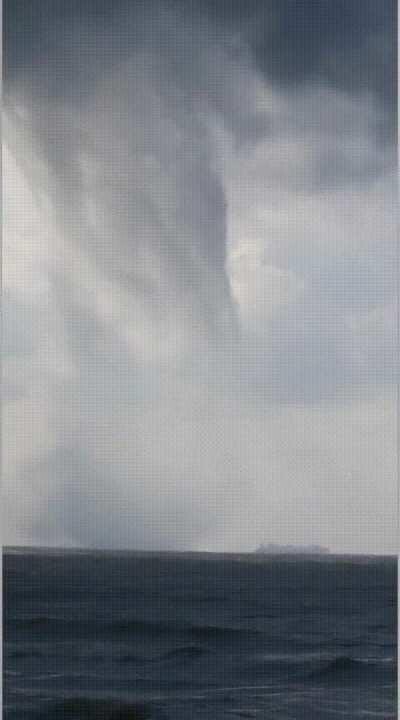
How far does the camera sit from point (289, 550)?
240 cm

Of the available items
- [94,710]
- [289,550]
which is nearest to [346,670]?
[289,550]

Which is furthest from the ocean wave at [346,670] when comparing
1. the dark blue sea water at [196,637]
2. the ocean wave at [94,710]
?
the ocean wave at [94,710]

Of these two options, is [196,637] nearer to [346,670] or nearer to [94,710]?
[346,670]

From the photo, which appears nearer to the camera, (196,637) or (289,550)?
(289,550)

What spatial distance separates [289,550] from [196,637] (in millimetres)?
888

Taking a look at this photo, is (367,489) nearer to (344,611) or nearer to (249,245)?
(249,245)

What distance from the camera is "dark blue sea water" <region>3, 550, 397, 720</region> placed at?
230 centimetres

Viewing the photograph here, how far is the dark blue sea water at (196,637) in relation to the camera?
2.30 metres

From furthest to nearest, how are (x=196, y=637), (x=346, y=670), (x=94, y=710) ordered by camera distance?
(x=196, y=637), (x=346, y=670), (x=94, y=710)

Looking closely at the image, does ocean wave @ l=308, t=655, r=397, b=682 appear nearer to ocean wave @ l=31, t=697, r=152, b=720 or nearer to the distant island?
the distant island

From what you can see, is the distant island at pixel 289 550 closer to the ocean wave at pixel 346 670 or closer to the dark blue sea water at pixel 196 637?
the dark blue sea water at pixel 196 637

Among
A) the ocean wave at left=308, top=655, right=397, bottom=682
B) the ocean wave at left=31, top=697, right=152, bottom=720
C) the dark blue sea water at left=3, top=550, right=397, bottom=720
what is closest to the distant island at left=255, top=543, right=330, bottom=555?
the dark blue sea water at left=3, top=550, right=397, bottom=720

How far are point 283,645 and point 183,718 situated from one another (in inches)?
25.9

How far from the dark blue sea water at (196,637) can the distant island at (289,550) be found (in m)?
0.04
